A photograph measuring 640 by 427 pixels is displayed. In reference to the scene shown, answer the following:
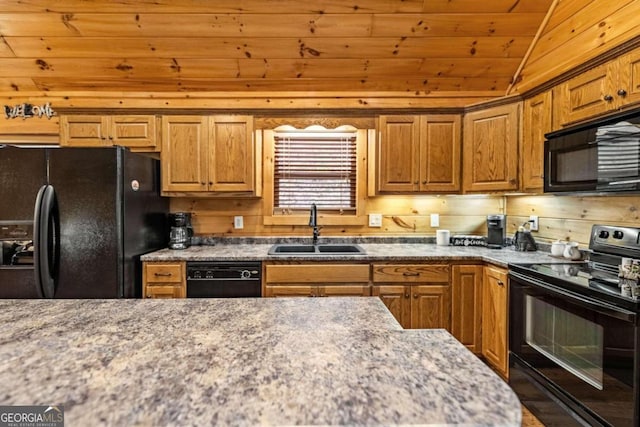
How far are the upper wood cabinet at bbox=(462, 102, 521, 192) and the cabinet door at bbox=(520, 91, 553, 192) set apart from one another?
0.07 metres

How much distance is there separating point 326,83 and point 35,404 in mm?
2974

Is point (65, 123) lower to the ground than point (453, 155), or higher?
higher

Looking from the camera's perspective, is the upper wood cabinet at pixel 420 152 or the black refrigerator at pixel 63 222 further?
the upper wood cabinet at pixel 420 152

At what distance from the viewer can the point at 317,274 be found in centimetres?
271

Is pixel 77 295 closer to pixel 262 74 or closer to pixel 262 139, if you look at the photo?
pixel 262 139

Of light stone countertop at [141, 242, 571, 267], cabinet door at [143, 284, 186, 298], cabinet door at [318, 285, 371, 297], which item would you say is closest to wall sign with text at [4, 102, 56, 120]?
light stone countertop at [141, 242, 571, 267]

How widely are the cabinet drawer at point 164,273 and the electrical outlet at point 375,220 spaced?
68.6 inches

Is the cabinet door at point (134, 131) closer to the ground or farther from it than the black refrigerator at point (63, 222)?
farther from it

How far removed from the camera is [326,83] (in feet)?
10.3

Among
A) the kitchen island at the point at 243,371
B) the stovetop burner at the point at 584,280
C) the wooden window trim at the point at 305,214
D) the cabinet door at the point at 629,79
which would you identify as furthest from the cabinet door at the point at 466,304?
the kitchen island at the point at 243,371

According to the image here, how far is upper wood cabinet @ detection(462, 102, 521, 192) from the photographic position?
2.77m

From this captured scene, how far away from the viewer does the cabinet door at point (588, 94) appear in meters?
1.94

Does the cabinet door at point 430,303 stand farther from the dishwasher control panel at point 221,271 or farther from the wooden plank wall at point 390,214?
the dishwasher control panel at point 221,271

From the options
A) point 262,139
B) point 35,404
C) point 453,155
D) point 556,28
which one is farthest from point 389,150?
point 35,404
